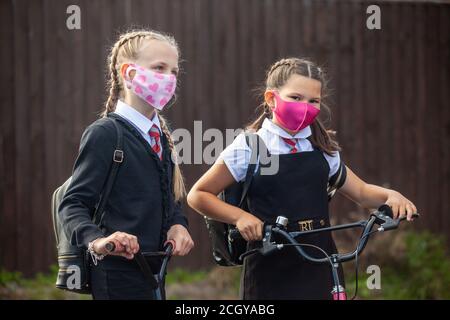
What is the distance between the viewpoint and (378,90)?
28.5ft

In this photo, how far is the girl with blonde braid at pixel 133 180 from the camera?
3395 mm

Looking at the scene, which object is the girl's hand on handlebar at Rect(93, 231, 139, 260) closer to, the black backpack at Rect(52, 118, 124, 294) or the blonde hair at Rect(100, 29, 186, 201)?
the black backpack at Rect(52, 118, 124, 294)

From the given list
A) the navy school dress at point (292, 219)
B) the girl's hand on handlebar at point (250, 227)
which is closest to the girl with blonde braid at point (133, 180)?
the girl's hand on handlebar at point (250, 227)

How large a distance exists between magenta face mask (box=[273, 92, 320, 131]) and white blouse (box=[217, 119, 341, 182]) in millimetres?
70

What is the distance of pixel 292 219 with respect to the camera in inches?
156

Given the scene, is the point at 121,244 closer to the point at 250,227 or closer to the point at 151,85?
the point at 250,227

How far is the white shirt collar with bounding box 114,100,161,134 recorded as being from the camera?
363 cm

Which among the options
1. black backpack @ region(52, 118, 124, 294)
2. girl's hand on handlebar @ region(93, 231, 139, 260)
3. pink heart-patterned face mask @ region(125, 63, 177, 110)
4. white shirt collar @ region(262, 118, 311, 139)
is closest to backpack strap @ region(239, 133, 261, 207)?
white shirt collar @ region(262, 118, 311, 139)

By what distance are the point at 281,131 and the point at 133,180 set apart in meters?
0.93

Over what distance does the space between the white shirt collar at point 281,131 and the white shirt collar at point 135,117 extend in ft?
2.27

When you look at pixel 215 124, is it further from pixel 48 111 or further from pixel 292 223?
pixel 292 223

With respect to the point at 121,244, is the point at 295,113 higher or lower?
higher

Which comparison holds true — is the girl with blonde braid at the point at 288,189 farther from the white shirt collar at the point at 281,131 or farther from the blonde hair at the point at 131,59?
the blonde hair at the point at 131,59

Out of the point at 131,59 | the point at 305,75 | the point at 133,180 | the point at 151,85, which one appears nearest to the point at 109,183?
the point at 133,180
